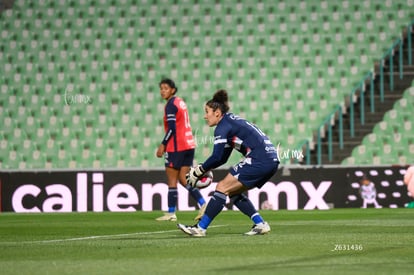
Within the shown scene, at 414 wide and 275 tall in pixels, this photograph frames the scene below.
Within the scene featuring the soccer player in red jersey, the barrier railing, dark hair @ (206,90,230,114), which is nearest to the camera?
dark hair @ (206,90,230,114)

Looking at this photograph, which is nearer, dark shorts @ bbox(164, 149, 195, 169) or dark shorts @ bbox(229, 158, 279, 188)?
dark shorts @ bbox(229, 158, 279, 188)

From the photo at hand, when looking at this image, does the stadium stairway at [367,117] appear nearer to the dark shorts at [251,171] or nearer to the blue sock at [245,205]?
the blue sock at [245,205]

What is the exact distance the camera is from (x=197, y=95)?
77.4ft

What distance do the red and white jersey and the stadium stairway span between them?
313 inches

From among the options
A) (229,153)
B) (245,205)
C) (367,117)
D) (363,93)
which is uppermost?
(363,93)

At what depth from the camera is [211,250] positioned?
310 inches

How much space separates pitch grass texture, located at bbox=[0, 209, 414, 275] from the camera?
6336 mm

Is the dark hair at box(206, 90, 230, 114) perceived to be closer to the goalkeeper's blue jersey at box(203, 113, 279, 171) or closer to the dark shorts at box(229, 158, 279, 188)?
the goalkeeper's blue jersey at box(203, 113, 279, 171)

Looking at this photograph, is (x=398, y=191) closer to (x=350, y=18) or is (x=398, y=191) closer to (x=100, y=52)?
(x=350, y=18)

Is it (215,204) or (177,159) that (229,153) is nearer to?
(215,204)

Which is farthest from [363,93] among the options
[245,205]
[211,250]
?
[211,250]

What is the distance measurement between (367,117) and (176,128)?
9.62 meters

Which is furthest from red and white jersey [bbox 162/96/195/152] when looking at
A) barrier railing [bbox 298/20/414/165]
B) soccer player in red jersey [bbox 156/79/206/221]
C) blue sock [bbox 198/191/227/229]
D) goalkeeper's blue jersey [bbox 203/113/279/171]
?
barrier railing [bbox 298/20/414/165]

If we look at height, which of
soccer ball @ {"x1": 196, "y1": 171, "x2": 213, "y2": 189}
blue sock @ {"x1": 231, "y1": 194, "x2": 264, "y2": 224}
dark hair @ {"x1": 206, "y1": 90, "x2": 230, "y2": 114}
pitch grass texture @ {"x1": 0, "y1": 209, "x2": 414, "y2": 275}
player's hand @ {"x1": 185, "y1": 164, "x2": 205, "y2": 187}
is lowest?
pitch grass texture @ {"x1": 0, "y1": 209, "x2": 414, "y2": 275}
